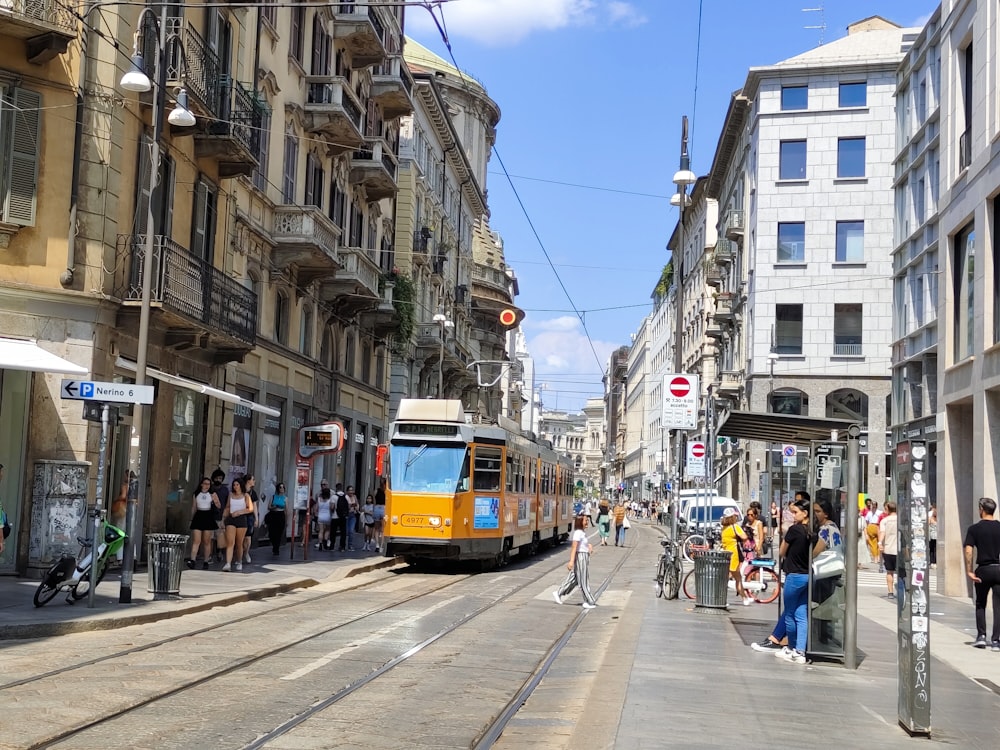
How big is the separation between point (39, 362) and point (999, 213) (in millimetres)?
16026

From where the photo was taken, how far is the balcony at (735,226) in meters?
56.4

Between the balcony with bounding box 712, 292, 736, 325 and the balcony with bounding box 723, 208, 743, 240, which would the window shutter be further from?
the balcony with bounding box 712, 292, 736, 325

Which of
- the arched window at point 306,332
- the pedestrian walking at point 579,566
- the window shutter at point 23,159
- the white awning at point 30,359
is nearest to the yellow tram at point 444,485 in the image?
the pedestrian walking at point 579,566

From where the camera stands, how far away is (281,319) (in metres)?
33.2

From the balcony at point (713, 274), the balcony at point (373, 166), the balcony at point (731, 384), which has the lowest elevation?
the balcony at point (731, 384)

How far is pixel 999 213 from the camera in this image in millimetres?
21734

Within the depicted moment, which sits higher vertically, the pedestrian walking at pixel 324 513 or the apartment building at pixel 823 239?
the apartment building at pixel 823 239

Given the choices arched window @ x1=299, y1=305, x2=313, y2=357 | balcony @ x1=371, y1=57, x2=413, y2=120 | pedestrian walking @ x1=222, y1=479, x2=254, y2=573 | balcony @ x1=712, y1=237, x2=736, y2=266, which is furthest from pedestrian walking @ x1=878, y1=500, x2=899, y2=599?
balcony @ x1=712, y1=237, x2=736, y2=266

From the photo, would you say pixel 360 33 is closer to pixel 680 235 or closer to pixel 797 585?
pixel 680 235

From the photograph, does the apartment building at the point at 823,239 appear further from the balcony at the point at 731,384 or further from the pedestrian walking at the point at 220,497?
the pedestrian walking at the point at 220,497

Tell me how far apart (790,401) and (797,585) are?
3793 centimetres

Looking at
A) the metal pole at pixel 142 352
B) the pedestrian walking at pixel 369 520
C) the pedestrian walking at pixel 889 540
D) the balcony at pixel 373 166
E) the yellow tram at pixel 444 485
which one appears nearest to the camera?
the metal pole at pixel 142 352

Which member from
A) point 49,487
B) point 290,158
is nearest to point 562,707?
point 49,487

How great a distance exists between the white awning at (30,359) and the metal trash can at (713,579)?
9672mm
